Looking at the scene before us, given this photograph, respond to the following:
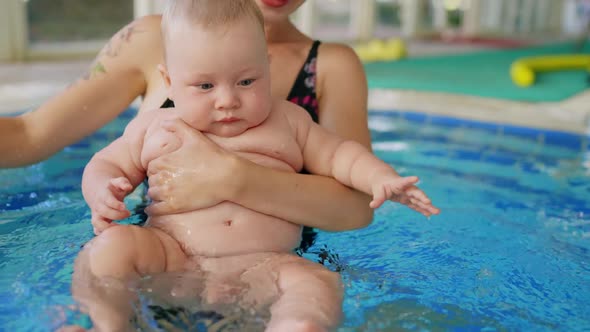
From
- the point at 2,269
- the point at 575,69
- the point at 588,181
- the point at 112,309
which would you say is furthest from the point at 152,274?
the point at 575,69

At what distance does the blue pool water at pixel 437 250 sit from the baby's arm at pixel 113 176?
0.20 metres

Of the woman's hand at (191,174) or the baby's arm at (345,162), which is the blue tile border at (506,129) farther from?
the woman's hand at (191,174)

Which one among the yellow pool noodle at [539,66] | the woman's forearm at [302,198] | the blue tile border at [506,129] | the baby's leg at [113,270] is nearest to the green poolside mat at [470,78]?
the yellow pool noodle at [539,66]

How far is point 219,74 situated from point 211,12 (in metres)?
0.15

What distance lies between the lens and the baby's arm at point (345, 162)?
1612 mm

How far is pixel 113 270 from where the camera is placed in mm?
1449

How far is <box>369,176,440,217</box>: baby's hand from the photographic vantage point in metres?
1.53

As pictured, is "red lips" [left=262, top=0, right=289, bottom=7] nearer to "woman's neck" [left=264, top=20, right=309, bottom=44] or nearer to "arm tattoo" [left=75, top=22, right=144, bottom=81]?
"woman's neck" [left=264, top=20, right=309, bottom=44]

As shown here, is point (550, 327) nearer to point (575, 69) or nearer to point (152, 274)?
point (152, 274)

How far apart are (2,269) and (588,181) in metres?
2.69

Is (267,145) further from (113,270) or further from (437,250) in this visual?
(437,250)

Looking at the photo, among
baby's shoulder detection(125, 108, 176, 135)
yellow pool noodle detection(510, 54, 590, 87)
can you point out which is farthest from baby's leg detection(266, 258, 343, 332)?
yellow pool noodle detection(510, 54, 590, 87)

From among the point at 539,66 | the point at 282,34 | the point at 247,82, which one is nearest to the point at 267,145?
the point at 247,82

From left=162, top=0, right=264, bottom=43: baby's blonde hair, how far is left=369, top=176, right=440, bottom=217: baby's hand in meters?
0.50
